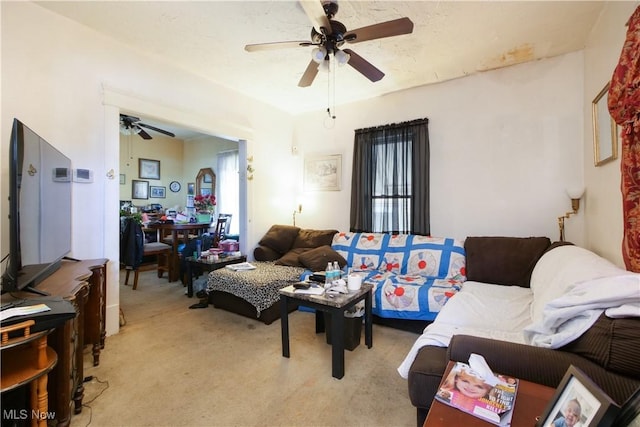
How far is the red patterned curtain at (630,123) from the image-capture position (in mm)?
1326

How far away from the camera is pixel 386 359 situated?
220 cm

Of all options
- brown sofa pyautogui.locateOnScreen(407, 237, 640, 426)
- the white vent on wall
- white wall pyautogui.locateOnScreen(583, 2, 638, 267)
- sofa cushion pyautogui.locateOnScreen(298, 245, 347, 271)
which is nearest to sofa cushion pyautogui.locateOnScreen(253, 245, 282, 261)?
sofa cushion pyautogui.locateOnScreen(298, 245, 347, 271)

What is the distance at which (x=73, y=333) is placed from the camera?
1544mm

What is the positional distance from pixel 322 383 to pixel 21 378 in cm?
150

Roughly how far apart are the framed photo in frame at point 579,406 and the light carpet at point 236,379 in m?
1.04

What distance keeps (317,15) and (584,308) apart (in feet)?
6.77

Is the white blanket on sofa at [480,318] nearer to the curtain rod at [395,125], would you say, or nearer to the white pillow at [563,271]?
the white pillow at [563,271]

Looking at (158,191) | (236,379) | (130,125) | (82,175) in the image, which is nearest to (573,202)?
(236,379)

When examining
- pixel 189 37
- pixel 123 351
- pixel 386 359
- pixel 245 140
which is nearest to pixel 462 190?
pixel 386 359

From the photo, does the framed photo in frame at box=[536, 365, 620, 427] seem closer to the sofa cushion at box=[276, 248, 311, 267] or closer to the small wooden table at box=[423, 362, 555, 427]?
the small wooden table at box=[423, 362, 555, 427]

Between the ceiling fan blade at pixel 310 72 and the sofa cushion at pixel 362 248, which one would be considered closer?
the ceiling fan blade at pixel 310 72

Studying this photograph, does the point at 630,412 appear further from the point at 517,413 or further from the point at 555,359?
the point at 555,359

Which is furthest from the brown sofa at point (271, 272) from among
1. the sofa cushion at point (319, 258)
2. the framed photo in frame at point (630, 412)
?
the framed photo in frame at point (630, 412)

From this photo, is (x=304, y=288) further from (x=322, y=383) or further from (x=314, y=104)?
(x=314, y=104)
